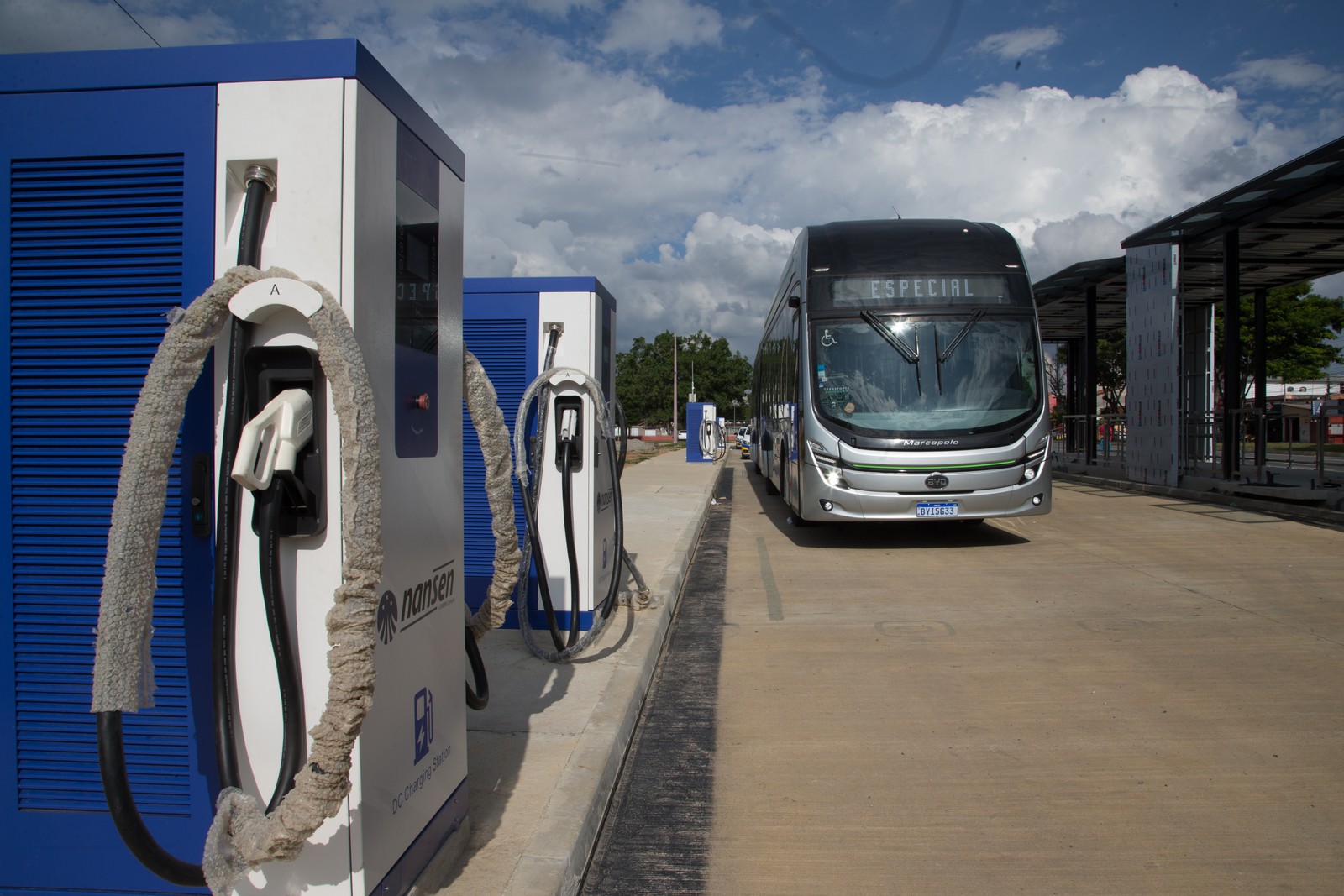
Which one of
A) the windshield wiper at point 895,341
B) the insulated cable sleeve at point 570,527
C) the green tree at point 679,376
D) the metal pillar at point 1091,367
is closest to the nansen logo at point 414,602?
the insulated cable sleeve at point 570,527

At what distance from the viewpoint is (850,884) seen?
310cm

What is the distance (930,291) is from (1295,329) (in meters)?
38.8

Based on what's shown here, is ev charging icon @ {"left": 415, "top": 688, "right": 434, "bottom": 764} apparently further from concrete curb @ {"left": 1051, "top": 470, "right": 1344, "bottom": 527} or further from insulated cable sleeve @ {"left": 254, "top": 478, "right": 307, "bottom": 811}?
concrete curb @ {"left": 1051, "top": 470, "right": 1344, "bottom": 527}

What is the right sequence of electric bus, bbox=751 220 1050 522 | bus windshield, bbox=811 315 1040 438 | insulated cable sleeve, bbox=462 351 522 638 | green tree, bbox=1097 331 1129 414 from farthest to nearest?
green tree, bbox=1097 331 1129 414 < bus windshield, bbox=811 315 1040 438 < electric bus, bbox=751 220 1050 522 < insulated cable sleeve, bbox=462 351 522 638

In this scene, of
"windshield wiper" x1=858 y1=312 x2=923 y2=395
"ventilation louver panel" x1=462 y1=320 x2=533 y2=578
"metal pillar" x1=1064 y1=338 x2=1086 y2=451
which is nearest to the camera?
"ventilation louver panel" x1=462 y1=320 x2=533 y2=578

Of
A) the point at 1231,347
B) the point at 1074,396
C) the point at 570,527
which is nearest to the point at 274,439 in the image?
the point at 570,527

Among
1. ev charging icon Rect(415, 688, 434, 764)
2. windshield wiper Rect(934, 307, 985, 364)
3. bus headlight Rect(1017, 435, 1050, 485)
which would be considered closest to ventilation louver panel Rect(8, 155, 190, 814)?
ev charging icon Rect(415, 688, 434, 764)

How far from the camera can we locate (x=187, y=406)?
86.5 inches

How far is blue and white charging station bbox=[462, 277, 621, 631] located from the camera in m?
5.65

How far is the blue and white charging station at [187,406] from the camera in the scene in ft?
7.18

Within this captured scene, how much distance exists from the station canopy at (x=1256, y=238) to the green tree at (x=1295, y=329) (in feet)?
63.5

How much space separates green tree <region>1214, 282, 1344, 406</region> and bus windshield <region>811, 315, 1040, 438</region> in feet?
111

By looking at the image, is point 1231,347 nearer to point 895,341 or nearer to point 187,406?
point 895,341

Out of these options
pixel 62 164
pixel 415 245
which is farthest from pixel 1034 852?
pixel 62 164
